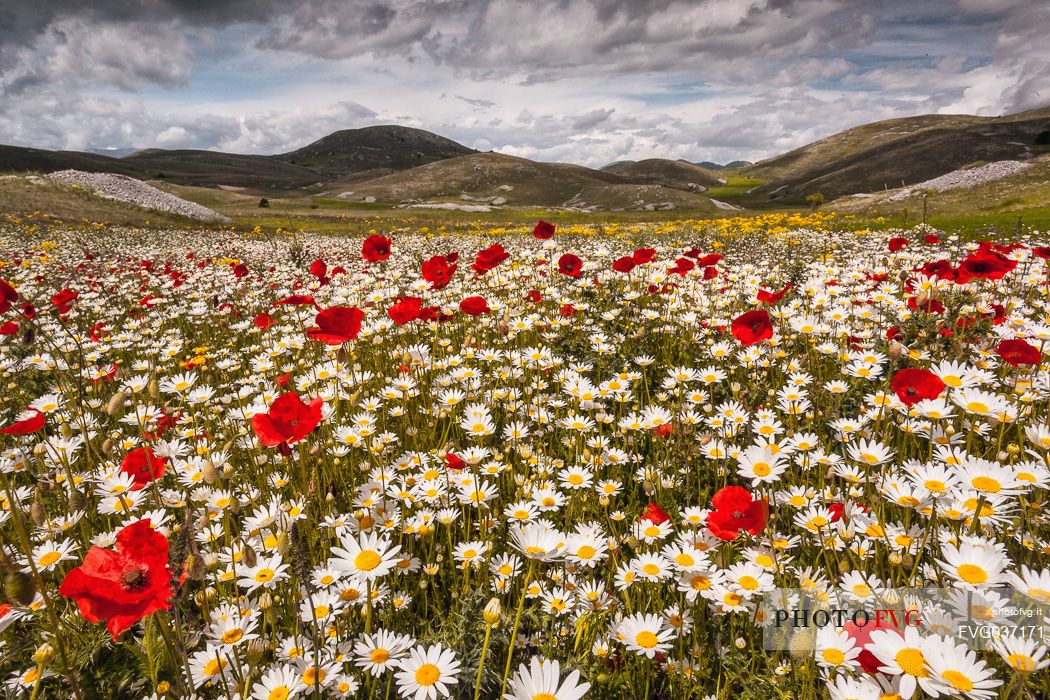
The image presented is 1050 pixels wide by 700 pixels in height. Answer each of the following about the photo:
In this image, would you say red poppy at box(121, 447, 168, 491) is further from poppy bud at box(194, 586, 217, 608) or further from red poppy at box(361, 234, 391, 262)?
red poppy at box(361, 234, 391, 262)

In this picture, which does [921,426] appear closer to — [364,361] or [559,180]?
[364,361]

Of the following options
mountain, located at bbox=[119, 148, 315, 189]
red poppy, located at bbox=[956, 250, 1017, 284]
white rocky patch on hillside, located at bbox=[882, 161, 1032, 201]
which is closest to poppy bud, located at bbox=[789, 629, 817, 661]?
red poppy, located at bbox=[956, 250, 1017, 284]

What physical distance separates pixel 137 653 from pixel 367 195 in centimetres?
11070

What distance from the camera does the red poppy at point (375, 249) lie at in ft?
14.0

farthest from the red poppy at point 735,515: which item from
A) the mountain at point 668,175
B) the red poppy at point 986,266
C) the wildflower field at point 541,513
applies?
the mountain at point 668,175

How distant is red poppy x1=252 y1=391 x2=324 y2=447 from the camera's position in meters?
1.84

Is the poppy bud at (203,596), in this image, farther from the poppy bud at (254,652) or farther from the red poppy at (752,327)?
the red poppy at (752,327)

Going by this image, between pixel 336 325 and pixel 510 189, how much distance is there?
11059 cm

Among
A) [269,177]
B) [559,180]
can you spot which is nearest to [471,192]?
[559,180]

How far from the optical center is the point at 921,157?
8556 cm

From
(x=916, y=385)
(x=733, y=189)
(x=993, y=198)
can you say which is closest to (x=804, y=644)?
(x=916, y=385)

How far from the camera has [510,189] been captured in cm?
10788

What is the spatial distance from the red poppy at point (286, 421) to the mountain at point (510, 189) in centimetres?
8234

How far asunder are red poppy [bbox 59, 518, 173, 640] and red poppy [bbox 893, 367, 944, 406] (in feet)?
8.67
